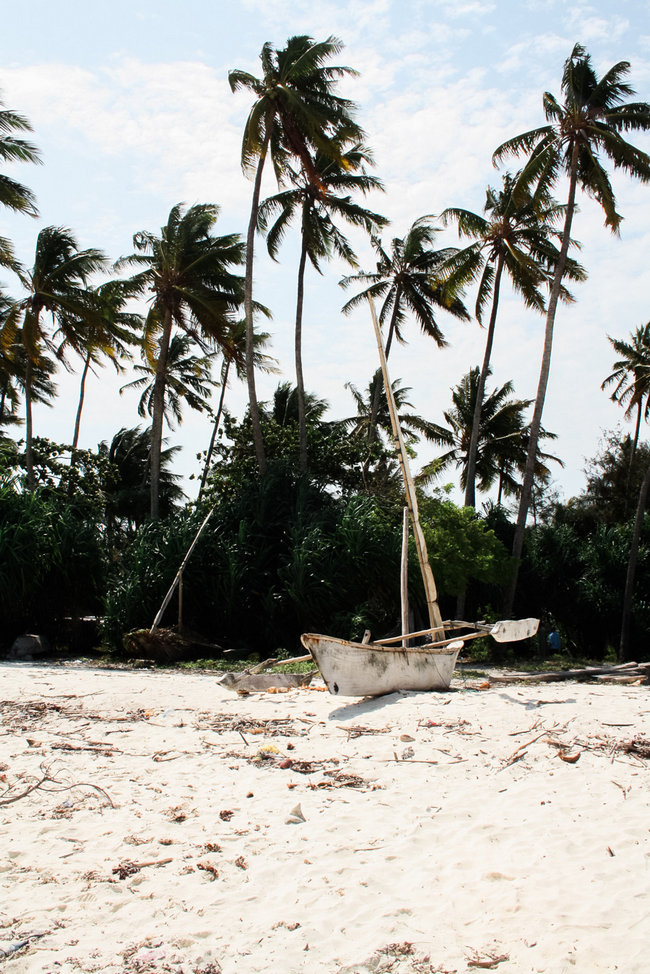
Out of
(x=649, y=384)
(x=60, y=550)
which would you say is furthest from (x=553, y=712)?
(x=649, y=384)

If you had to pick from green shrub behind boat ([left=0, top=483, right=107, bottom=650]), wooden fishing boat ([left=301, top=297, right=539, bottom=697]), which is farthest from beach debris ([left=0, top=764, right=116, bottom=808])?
green shrub behind boat ([left=0, top=483, right=107, bottom=650])

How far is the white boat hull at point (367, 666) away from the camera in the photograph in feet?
28.9

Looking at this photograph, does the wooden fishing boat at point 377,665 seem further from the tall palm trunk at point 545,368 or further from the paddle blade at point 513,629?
the tall palm trunk at point 545,368

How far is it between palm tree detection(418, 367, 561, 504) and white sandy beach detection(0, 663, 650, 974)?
70.2 ft

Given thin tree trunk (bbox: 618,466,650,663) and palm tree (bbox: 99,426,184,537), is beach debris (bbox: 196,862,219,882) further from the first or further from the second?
palm tree (bbox: 99,426,184,537)

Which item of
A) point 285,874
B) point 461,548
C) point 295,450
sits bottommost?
point 285,874

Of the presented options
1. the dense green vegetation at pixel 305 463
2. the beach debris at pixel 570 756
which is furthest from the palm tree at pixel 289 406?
the beach debris at pixel 570 756

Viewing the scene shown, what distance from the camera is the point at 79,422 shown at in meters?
29.7

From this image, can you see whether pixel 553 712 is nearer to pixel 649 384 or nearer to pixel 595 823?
pixel 595 823

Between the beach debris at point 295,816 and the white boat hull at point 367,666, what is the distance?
3.28 meters

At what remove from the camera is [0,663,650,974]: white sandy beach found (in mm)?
3520

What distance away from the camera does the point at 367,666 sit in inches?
351

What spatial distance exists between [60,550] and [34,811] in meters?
13.2

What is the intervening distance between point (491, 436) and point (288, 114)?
14.5 meters
